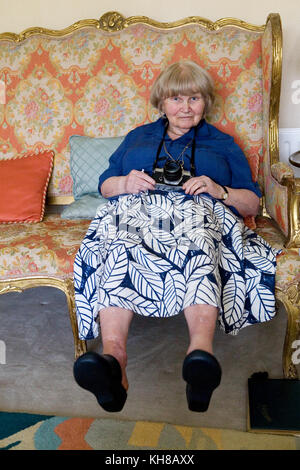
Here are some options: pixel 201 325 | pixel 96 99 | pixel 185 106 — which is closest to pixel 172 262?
pixel 201 325

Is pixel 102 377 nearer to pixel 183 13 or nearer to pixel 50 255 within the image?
pixel 50 255

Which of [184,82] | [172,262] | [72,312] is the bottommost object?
[72,312]

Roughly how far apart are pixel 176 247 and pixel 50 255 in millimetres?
546

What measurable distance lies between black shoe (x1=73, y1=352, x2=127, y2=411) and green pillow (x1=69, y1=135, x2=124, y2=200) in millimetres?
1201

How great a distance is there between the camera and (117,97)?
2.29m

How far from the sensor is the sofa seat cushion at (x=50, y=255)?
5.11 ft

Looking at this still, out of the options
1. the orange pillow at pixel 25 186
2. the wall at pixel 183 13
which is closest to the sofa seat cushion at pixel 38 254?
the orange pillow at pixel 25 186

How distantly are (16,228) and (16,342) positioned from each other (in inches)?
19.8

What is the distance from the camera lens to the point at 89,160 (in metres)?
2.21

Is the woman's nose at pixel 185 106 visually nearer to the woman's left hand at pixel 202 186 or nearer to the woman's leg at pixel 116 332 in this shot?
the woman's left hand at pixel 202 186

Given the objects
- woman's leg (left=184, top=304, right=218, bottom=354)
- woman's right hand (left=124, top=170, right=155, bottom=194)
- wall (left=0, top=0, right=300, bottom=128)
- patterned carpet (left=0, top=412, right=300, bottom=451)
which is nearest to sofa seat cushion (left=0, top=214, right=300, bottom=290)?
woman's right hand (left=124, top=170, right=155, bottom=194)

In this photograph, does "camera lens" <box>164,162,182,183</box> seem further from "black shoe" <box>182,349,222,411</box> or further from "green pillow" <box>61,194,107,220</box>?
"black shoe" <box>182,349,222,411</box>

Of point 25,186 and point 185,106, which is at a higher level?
point 185,106

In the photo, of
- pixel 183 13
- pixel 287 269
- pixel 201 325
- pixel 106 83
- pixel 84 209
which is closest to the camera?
pixel 201 325
